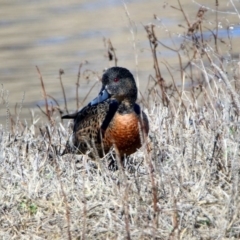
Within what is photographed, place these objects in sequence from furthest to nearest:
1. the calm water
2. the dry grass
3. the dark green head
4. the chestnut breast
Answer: the calm water < the dark green head < the chestnut breast < the dry grass

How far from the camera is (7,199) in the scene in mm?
4898

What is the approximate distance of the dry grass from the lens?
14.3ft

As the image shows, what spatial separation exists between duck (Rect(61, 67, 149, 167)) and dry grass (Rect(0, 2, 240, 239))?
115 millimetres

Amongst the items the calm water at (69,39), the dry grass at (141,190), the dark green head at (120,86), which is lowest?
the calm water at (69,39)

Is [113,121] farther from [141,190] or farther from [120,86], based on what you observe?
[141,190]

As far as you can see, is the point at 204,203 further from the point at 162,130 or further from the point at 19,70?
the point at 19,70

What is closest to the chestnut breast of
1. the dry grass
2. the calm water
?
the dry grass

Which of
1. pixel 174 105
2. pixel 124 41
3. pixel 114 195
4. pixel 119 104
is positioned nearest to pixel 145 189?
pixel 114 195

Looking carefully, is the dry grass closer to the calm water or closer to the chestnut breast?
the chestnut breast

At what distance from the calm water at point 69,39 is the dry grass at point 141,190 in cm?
418

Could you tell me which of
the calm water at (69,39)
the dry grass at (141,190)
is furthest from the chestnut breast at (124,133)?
the calm water at (69,39)

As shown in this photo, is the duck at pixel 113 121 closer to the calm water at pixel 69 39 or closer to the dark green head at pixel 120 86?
the dark green head at pixel 120 86

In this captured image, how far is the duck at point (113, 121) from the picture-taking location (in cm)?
573

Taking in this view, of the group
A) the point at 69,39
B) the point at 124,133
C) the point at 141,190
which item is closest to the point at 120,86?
the point at 124,133
